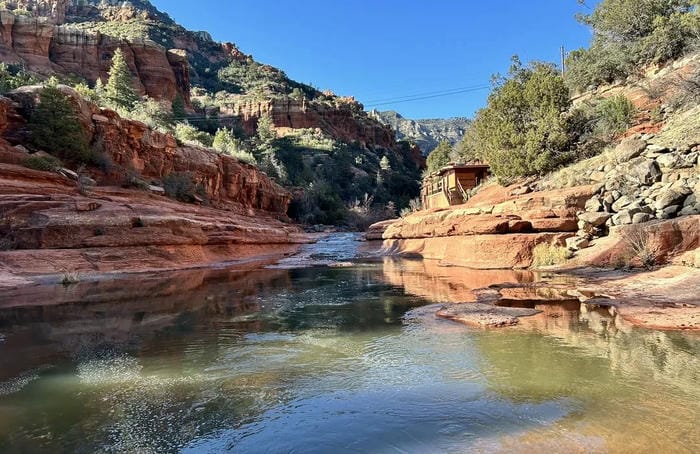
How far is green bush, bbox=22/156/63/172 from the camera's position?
19406mm

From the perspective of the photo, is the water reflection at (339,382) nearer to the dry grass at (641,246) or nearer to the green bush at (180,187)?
the dry grass at (641,246)

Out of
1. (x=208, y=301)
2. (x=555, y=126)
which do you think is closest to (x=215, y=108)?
(x=555, y=126)

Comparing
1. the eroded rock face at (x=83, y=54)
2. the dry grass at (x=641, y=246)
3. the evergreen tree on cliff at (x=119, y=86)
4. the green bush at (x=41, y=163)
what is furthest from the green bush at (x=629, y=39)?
the eroded rock face at (x=83, y=54)

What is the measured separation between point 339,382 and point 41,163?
20.6 metres

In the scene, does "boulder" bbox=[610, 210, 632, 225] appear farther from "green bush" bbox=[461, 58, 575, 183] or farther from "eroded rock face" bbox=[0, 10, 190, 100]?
"eroded rock face" bbox=[0, 10, 190, 100]

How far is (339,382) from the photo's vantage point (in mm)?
4855

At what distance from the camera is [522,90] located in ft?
75.0

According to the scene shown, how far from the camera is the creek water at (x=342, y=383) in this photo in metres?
3.48

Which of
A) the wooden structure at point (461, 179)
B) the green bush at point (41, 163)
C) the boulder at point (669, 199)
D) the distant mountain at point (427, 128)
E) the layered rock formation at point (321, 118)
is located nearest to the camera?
the boulder at point (669, 199)

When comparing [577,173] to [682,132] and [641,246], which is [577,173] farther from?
[641,246]

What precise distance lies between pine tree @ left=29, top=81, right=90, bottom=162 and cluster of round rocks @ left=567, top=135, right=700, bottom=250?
2324cm

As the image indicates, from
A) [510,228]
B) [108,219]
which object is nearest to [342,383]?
[510,228]

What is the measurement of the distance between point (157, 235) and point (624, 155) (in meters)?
17.9

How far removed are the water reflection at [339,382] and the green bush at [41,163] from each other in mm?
13238
